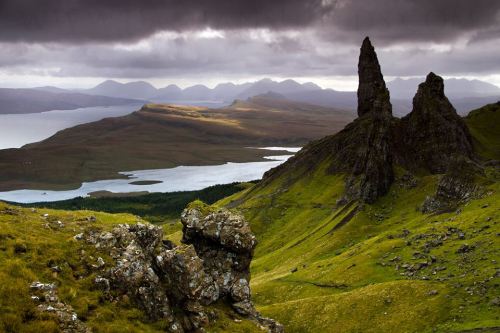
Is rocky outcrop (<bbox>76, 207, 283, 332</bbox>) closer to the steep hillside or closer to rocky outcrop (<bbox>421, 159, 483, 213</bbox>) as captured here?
the steep hillside

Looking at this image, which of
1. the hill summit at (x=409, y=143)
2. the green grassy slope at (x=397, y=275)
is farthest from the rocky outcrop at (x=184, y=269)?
the hill summit at (x=409, y=143)

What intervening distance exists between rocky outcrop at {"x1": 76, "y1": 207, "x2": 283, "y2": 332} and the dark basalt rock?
454ft

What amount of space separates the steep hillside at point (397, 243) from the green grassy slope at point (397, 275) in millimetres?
216

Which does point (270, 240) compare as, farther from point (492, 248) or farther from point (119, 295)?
point (119, 295)

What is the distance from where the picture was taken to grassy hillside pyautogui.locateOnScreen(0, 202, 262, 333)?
2888cm

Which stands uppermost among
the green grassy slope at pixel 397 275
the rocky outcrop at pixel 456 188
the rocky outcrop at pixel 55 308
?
the rocky outcrop at pixel 55 308

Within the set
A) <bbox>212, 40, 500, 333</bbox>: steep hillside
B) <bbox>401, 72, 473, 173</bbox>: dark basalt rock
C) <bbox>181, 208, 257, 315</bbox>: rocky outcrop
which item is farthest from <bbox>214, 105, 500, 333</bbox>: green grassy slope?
<bbox>401, 72, 473, 173</bbox>: dark basalt rock

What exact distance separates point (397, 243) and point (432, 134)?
110255mm

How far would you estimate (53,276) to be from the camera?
32531mm

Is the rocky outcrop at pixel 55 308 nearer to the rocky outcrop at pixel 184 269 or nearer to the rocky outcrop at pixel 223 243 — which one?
the rocky outcrop at pixel 184 269

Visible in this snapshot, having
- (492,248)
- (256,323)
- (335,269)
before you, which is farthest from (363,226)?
(256,323)

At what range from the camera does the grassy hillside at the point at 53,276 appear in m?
28.9

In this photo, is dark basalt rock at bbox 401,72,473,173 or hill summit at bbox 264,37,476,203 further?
dark basalt rock at bbox 401,72,473,173

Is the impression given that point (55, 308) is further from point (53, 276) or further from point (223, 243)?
point (223, 243)
